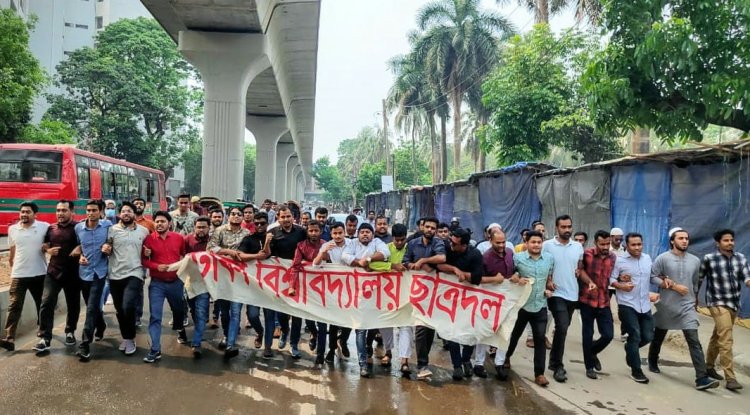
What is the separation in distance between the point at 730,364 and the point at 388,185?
28.9 metres

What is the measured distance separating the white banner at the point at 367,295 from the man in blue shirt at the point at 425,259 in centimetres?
14

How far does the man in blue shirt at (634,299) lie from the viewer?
616 centimetres

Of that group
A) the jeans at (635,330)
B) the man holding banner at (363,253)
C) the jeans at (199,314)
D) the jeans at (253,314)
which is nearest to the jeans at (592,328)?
the jeans at (635,330)

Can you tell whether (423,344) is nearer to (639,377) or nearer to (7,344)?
(639,377)

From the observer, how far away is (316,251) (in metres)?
6.56

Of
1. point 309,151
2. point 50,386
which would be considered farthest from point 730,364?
point 309,151

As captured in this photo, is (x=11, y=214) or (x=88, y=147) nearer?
(x=11, y=214)

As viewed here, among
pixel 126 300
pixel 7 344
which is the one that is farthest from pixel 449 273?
pixel 7 344

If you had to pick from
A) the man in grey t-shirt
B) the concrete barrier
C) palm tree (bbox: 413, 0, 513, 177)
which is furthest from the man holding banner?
palm tree (bbox: 413, 0, 513, 177)

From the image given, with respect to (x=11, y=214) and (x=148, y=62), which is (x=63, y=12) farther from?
(x=11, y=214)

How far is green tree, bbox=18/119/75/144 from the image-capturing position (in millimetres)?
25062

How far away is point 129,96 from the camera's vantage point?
3822 centimetres

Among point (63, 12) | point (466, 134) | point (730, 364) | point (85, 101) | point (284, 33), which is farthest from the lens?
point (466, 134)

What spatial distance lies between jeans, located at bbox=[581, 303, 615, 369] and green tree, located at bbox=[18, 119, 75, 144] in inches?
1017
